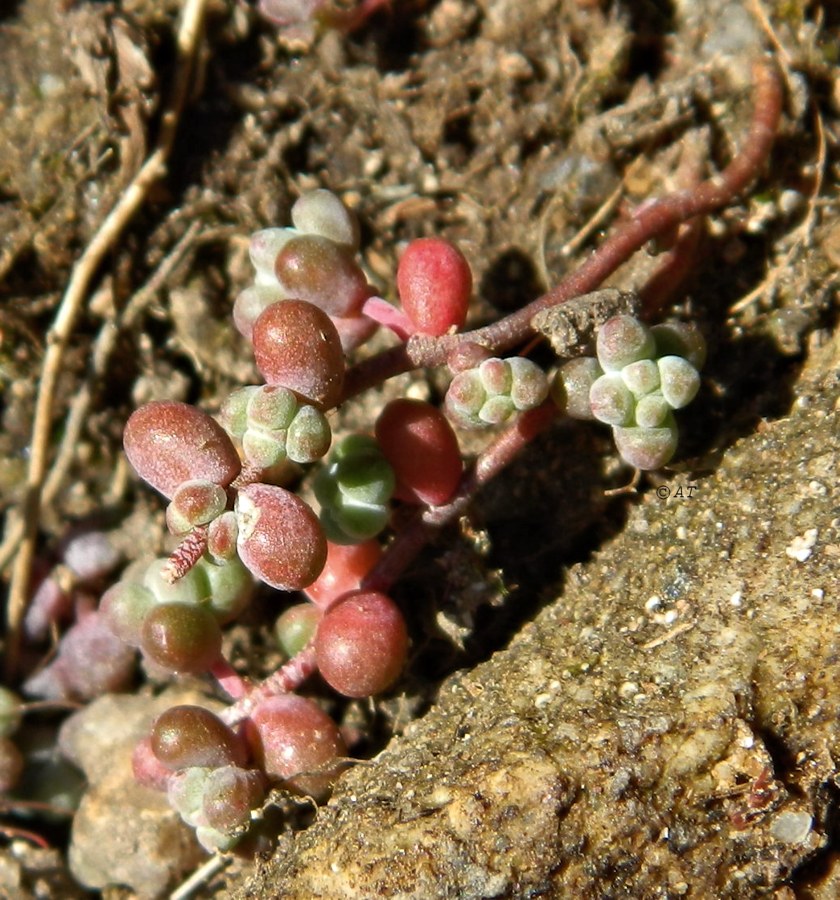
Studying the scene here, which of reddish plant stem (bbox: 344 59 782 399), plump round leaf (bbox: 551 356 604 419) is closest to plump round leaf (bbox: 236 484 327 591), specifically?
reddish plant stem (bbox: 344 59 782 399)

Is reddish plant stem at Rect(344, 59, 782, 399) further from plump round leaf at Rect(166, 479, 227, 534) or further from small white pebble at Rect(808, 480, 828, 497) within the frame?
small white pebble at Rect(808, 480, 828, 497)

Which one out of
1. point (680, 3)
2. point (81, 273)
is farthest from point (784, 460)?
point (81, 273)

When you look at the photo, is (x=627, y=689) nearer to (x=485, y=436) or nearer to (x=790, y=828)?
(x=790, y=828)

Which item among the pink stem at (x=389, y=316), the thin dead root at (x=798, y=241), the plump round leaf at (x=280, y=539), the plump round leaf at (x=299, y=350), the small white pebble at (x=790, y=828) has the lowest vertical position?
the small white pebble at (x=790, y=828)

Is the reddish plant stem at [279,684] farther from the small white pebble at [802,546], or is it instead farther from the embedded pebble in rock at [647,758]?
the small white pebble at [802,546]

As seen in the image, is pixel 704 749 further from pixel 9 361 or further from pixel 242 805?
pixel 9 361

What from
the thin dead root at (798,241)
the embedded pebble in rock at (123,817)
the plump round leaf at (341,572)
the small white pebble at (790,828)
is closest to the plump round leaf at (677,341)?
the thin dead root at (798,241)

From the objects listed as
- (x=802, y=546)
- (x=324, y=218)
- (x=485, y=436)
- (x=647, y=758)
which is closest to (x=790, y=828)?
(x=647, y=758)
